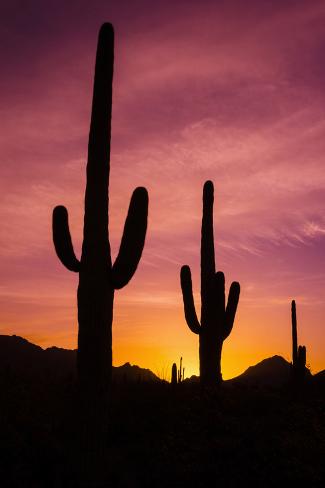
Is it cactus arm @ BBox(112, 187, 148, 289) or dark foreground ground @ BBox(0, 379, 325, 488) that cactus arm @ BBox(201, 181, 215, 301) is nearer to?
dark foreground ground @ BBox(0, 379, 325, 488)

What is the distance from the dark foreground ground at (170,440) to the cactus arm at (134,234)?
2.66 metres

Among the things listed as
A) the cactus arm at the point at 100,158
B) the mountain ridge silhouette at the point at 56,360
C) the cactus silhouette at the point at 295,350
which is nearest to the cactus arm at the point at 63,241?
the cactus arm at the point at 100,158

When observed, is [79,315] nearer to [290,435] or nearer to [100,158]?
[100,158]

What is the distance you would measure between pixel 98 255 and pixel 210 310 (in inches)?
276

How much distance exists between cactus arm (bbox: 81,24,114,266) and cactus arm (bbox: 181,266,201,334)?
663cm

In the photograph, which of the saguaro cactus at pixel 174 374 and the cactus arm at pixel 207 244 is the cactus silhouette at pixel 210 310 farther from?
the saguaro cactus at pixel 174 374

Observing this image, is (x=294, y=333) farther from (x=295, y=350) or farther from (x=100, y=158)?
(x=100, y=158)

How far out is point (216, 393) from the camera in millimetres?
15836

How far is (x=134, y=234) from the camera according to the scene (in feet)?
33.1

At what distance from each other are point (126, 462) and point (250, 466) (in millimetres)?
2404

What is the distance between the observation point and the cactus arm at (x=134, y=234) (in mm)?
10109

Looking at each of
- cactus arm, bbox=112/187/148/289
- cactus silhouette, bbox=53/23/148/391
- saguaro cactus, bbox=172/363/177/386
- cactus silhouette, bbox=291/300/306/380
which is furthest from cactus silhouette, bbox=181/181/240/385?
cactus silhouette, bbox=291/300/306/380

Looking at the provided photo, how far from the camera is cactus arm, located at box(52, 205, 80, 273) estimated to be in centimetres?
1060

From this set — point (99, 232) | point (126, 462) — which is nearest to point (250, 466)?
point (126, 462)
